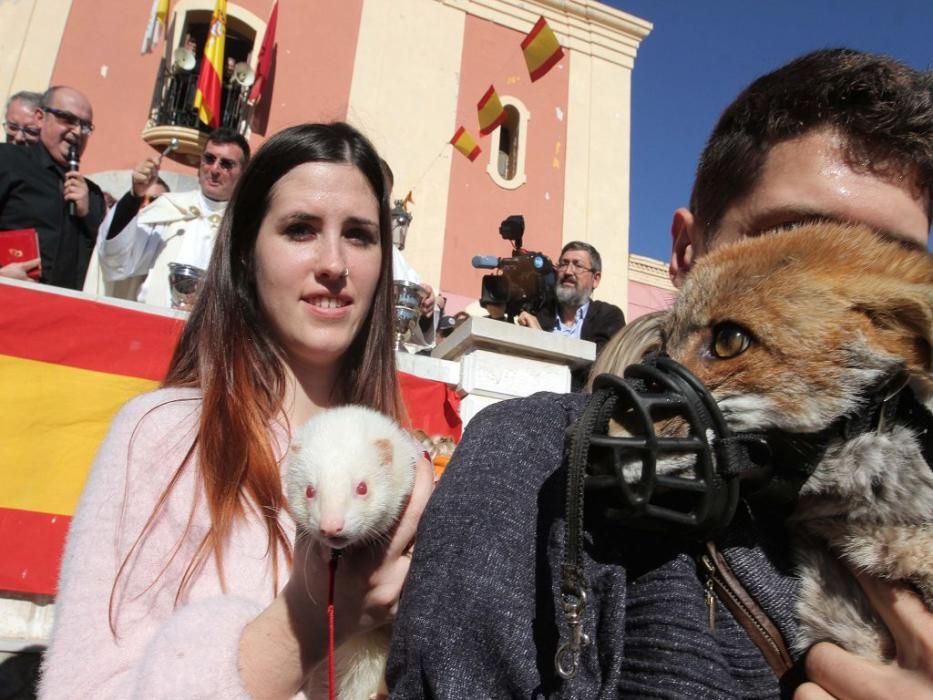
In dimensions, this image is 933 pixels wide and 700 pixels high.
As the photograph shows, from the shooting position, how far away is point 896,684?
40.2 inches

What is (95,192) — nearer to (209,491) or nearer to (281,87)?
(209,491)

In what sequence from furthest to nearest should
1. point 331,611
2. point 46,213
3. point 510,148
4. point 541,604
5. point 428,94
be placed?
point 510,148
point 428,94
point 46,213
point 331,611
point 541,604

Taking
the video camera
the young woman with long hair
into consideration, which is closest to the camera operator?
the video camera

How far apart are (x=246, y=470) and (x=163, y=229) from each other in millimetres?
3909

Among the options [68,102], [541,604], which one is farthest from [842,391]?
[68,102]

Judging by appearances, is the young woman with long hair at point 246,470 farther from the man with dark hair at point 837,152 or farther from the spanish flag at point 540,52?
the spanish flag at point 540,52

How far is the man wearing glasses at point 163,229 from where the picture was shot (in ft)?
15.7

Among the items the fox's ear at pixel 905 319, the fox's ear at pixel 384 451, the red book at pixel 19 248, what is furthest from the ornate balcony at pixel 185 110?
the fox's ear at pixel 905 319

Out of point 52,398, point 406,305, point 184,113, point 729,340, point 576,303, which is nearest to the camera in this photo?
point 729,340

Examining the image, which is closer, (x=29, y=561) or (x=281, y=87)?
(x=29, y=561)

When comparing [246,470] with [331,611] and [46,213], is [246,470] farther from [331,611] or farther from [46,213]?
[46,213]

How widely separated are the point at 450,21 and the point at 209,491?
1438cm

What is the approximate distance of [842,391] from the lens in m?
1.10

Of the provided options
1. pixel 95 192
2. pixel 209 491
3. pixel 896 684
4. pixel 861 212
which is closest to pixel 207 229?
pixel 95 192
